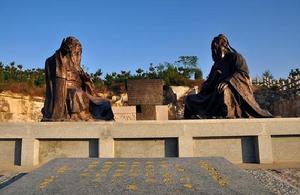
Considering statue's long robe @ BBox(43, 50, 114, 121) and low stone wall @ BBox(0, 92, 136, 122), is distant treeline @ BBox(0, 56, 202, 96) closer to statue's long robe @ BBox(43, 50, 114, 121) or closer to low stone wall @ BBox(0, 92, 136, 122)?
low stone wall @ BBox(0, 92, 136, 122)

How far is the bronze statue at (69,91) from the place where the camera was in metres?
7.77

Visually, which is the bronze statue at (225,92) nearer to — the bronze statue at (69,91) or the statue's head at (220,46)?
the statue's head at (220,46)

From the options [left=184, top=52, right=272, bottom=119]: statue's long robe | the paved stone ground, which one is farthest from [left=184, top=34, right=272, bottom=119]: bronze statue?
the paved stone ground

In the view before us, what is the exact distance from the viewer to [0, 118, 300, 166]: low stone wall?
705cm

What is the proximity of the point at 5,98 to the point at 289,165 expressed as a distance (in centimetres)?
2188

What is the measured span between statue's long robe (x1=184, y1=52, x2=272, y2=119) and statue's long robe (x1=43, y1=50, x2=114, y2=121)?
2.19m

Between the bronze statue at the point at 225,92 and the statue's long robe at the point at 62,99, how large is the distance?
219 centimetres

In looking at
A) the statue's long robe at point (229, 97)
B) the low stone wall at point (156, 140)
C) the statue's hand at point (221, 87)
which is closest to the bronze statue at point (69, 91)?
the low stone wall at point (156, 140)

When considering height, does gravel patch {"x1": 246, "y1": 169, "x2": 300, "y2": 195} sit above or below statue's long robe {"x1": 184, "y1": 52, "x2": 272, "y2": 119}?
below

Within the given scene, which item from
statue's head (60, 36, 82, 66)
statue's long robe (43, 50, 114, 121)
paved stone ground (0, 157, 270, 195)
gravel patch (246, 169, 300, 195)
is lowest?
gravel patch (246, 169, 300, 195)

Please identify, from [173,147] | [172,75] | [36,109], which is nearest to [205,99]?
[173,147]

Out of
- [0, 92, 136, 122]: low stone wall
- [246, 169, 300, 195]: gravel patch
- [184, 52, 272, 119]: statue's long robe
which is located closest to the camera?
[246, 169, 300, 195]: gravel patch

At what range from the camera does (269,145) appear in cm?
708

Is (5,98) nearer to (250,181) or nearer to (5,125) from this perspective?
(5,125)
